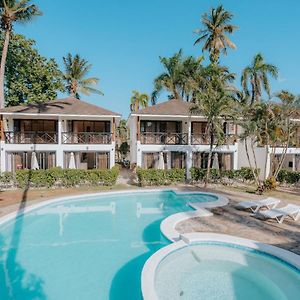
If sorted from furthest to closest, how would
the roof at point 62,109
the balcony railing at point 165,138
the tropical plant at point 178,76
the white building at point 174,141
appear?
1. the tropical plant at point 178,76
2. the balcony railing at point 165,138
3. the white building at point 174,141
4. the roof at point 62,109

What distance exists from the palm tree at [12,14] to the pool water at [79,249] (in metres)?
18.4

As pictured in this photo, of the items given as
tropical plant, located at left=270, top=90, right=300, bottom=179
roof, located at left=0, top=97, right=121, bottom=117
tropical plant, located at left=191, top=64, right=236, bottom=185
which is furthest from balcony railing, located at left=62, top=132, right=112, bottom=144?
tropical plant, located at left=270, top=90, right=300, bottom=179

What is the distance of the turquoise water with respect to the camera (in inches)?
259

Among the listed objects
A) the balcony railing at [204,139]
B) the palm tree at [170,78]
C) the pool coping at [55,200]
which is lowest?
the pool coping at [55,200]

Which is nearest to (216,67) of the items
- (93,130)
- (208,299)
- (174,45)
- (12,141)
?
(174,45)

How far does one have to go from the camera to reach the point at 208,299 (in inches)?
248

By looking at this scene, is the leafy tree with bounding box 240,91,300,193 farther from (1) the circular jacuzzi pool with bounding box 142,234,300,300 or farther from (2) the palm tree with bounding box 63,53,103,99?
(2) the palm tree with bounding box 63,53,103,99

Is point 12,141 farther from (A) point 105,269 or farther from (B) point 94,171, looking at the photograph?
(A) point 105,269

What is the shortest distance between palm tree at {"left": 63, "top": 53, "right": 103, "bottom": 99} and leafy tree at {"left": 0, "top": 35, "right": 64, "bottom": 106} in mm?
3664

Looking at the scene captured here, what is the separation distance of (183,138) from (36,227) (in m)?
16.2

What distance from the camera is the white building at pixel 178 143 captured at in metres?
23.9

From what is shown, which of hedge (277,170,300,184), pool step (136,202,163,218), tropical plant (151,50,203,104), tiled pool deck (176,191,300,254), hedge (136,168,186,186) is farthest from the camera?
tropical plant (151,50,203,104)

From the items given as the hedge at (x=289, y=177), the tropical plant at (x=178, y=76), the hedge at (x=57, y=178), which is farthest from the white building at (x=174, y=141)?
the tropical plant at (x=178, y=76)

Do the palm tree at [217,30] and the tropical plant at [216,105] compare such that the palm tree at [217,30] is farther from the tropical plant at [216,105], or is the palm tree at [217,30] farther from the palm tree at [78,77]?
the palm tree at [78,77]
